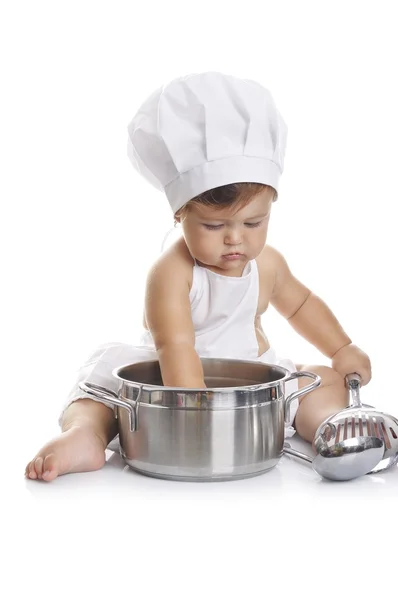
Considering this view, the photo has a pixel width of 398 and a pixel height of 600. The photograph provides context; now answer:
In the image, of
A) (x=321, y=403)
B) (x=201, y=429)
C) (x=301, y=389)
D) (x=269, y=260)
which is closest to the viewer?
(x=201, y=429)

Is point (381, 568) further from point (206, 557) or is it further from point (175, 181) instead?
point (175, 181)

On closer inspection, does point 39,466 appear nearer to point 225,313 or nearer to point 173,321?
point 173,321

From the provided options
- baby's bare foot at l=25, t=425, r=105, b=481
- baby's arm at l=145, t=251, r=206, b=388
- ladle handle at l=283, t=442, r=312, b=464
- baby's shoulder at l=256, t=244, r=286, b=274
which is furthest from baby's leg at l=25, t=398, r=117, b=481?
baby's shoulder at l=256, t=244, r=286, b=274

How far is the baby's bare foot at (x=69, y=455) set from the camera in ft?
4.45

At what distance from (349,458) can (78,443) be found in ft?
1.35

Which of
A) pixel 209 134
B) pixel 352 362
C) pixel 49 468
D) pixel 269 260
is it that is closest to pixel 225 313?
pixel 269 260

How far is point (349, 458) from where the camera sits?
1.34 metres

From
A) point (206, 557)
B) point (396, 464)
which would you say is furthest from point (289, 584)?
point (396, 464)

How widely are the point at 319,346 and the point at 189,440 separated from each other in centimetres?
49

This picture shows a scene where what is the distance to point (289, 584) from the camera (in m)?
1.02

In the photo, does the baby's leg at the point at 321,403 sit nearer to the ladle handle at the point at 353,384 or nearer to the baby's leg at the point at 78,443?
the ladle handle at the point at 353,384

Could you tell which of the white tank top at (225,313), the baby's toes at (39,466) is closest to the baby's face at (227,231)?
the white tank top at (225,313)

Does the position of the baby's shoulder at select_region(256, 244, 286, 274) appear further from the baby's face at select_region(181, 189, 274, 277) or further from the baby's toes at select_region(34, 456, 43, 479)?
the baby's toes at select_region(34, 456, 43, 479)

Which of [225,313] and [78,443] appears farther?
[225,313]
